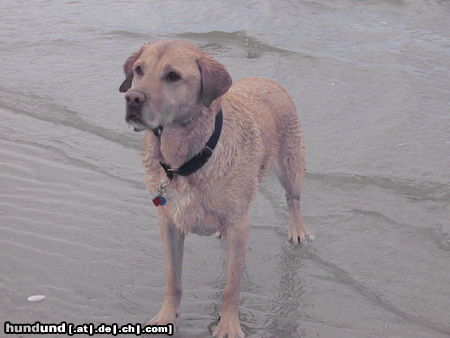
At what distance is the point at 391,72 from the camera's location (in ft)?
31.9

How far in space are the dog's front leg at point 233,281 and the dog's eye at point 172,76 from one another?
3.40ft

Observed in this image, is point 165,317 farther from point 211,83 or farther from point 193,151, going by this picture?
point 211,83

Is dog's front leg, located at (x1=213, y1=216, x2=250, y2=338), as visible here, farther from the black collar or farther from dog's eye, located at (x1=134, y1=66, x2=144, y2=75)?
dog's eye, located at (x1=134, y1=66, x2=144, y2=75)

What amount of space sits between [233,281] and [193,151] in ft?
3.04

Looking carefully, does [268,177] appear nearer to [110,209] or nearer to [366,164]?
[366,164]

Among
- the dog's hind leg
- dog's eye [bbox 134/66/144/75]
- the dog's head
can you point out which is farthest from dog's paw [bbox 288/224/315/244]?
dog's eye [bbox 134/66/144/75]

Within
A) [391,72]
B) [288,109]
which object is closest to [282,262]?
[288,109]

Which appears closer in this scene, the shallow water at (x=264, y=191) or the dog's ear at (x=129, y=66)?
the dog's ear at (x=129, y=66)

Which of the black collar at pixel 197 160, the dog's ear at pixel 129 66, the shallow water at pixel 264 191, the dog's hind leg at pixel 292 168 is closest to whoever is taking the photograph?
the black collar at pixel 197 160

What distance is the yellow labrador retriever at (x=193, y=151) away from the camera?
13.0ft

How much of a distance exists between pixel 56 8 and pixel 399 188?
837 cm

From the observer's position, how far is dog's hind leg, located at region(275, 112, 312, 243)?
5.58 m

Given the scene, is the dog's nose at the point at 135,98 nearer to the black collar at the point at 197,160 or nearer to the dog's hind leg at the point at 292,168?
the black collar at the point at 197,160

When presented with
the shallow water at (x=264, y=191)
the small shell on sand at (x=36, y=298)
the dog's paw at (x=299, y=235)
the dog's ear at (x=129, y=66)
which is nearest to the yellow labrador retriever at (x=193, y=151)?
the dog's ear at (x=129, y=66)
